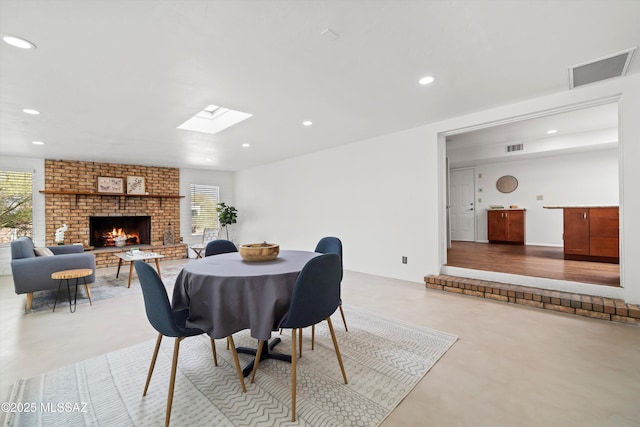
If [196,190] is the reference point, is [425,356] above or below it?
below

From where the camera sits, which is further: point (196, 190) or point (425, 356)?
point (196, 190)

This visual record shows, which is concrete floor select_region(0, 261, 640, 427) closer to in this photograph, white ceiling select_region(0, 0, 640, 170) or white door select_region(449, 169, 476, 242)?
white ceiling select_region(0, 0, 640, 170)

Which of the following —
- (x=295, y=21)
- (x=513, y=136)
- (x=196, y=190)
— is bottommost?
(x=196, y=190)

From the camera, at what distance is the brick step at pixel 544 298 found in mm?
2742

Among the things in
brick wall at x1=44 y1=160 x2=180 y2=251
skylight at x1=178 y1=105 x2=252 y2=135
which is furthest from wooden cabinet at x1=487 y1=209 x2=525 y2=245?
brick wall at x1=44 y1=160 x2=180 y2=251

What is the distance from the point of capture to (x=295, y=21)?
1.83 metres

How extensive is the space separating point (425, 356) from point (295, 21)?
2.64 meters

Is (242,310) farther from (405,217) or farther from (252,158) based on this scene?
(252,158)

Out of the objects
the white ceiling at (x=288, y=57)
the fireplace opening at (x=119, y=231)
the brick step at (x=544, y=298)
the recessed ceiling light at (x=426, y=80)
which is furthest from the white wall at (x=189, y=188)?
the recessed ceiling light at (x=426, y=80)

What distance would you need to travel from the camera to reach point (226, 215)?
796 cm

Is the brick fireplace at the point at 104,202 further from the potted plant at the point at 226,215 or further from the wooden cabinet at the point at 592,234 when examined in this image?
the wooden cabinet at the point at 592,234

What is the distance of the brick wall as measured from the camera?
5.99m

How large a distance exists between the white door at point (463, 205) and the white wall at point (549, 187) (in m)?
0.15

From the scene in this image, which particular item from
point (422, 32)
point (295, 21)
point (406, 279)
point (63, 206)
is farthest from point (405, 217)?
point (63, 206)
